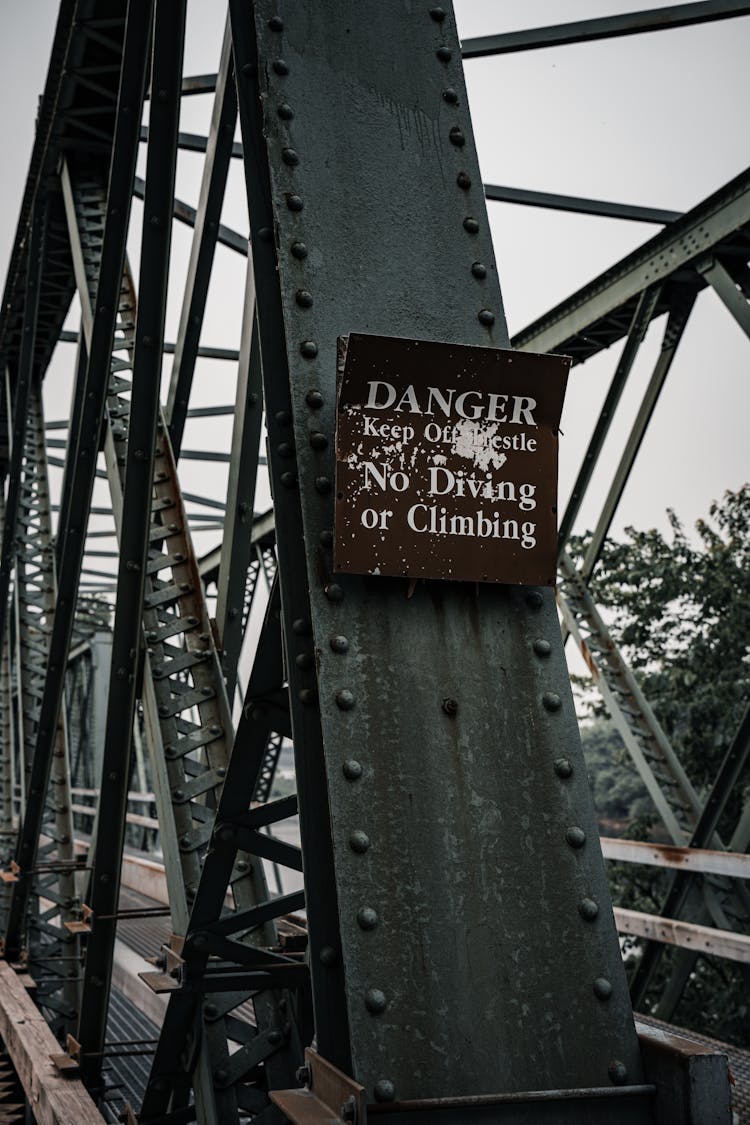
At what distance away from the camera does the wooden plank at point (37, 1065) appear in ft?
15.9

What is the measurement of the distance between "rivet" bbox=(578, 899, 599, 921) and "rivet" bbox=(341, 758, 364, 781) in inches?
18.9

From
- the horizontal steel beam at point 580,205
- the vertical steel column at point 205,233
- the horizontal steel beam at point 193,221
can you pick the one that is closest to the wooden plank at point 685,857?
the vertical steel column at point 205,233

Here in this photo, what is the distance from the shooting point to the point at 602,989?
78.7 inches

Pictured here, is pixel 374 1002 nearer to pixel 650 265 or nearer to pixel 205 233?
pixel 205 233

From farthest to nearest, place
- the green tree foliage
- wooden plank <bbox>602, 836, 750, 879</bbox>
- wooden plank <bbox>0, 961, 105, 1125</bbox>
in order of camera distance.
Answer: the green tree foliage → wooden plank <bbox>602, 836, 750, 879</bbox> → wooden plank <bbox>0, 961, 105, 1125</bbox>

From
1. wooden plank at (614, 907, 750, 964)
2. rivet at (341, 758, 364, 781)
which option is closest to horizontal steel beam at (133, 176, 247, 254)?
wooden plank at (614, 907, 750, 964)

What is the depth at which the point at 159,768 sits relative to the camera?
468 centimetres

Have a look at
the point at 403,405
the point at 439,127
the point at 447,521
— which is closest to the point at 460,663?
the point at 447,521

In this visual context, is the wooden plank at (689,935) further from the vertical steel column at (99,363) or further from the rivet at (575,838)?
the rivet at (575,838)

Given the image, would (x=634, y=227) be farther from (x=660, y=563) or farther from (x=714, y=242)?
(x=714, y=242)

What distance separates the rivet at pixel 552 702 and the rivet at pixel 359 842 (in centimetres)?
45

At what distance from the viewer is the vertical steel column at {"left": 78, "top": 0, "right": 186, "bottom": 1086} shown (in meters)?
4.27

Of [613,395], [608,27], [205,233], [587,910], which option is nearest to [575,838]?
[587,910]

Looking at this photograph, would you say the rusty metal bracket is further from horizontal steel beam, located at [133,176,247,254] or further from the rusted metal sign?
horizontal steel beam, located at [133,176,247,254]
